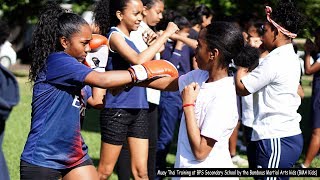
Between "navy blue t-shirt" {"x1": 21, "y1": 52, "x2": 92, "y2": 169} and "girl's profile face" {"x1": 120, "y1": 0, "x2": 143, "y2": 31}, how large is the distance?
1514mm

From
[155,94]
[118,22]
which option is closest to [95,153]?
[155,94]

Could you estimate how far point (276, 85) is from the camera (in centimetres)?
489

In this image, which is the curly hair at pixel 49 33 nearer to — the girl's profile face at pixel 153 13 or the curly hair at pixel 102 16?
the curly hair at pixel 102 16

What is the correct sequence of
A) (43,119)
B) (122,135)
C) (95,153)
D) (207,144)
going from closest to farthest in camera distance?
(207,144), (43,119), (122,135), (95,153)

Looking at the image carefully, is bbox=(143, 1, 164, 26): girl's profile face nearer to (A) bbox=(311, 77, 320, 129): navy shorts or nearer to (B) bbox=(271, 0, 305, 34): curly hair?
(B) bbox=(271, 0, 305, 34): curly hair

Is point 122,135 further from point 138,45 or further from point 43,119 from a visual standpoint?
point 43,119

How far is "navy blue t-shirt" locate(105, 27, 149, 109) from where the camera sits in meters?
5.75

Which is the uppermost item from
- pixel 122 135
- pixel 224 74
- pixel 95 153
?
pixel 224 74

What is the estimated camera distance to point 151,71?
419 cm

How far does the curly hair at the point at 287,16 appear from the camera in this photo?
4984 millimetres

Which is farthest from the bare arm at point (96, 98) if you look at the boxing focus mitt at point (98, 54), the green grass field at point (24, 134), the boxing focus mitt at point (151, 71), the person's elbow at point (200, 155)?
the green grass field at point (24, 134)

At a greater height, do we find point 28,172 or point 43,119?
point 43,119

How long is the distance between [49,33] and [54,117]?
58 centimetres

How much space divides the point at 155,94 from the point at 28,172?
7.60 ft
